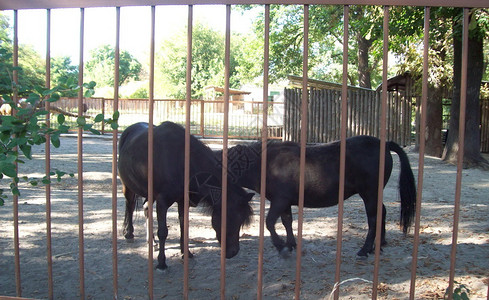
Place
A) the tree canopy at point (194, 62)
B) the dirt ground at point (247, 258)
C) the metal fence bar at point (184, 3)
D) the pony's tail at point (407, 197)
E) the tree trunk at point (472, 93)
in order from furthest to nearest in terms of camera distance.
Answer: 1. the tree canopy at point (194, 62)
2. the tree trunk at point (472, 93)
3. the pony's tail at point (407, 197)
4. the dirt ground at point (247, 258)
5. the metal fence bar at point (184, 3)

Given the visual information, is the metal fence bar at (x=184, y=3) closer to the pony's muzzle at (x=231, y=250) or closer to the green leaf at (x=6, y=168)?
the green leaf at (x=6, y=168)

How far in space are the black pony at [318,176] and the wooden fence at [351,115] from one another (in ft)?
34.9

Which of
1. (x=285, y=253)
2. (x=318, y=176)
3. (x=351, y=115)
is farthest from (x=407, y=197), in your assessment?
(x=351, y=115)

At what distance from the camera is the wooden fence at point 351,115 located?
48.8 feet

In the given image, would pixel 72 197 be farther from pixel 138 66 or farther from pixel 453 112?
pixel 138 66

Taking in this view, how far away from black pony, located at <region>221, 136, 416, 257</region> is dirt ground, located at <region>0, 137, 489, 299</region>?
1.37 ft

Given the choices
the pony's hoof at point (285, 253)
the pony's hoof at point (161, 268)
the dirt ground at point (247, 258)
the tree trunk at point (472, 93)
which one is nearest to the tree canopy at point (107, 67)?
the tree trunk at point (472, 93)

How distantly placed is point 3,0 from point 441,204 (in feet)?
21.7

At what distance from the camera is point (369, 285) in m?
3.45

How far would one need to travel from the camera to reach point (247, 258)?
13.9ft

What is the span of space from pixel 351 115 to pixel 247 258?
1208cm

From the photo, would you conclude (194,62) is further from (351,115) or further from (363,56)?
(351,115)

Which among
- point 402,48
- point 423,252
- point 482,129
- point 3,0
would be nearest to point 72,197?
point 3,0

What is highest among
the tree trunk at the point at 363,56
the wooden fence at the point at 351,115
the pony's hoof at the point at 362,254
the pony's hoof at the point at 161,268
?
the tree trunk at the point at 363,56
